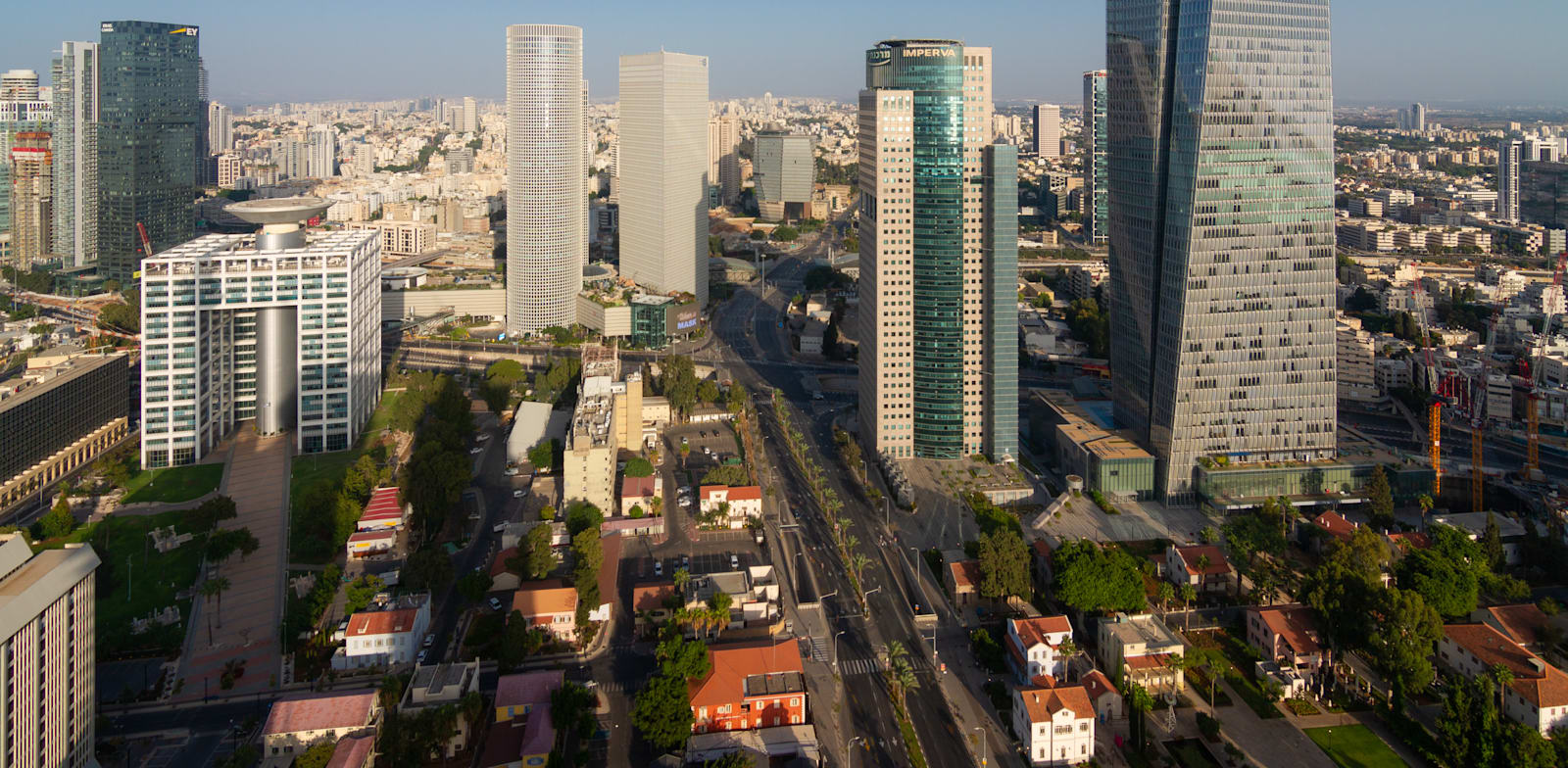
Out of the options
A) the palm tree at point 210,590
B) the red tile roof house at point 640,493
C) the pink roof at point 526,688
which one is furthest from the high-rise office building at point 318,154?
the pink roof at point 526,688

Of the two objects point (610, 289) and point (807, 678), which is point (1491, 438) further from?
point (610, 289)

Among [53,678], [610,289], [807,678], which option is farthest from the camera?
[610,289]

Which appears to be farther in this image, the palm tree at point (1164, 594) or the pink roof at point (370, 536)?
the pink roof at point (370, 536)

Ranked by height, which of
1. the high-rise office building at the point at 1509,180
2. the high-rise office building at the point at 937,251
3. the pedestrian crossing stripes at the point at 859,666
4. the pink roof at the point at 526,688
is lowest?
the pedestrian crossing stripes at the point at 859,666

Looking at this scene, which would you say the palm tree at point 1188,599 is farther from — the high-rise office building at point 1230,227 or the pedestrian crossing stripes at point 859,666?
the pedestrian crossing stripes at point 859,666

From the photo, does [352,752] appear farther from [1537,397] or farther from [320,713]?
[1537,397]

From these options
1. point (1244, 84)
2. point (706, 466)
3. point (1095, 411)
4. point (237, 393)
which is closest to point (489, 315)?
point (237, 393)
